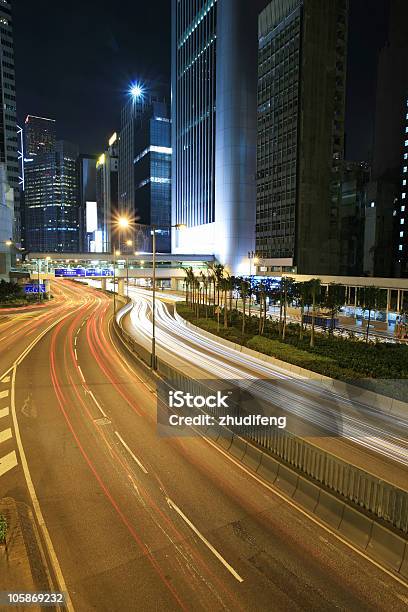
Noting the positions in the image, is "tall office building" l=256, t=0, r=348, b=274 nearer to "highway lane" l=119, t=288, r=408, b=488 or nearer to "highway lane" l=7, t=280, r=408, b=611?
"highway lane" l=119, t=288, r=408, b=488

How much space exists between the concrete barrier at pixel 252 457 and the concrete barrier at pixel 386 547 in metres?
4.67

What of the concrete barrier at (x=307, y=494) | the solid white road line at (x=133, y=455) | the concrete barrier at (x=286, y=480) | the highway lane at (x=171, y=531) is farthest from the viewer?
the solid white road line at (x=133, y=455)

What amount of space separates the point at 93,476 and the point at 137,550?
4.19 m

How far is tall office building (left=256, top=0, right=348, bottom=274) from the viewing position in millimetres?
90188

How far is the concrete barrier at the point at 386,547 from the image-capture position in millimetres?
9828

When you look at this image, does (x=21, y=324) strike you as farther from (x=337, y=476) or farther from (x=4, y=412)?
(x=337, y=476)

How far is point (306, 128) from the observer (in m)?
90.7

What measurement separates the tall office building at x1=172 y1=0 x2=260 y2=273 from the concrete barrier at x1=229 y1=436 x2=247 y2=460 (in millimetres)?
93620

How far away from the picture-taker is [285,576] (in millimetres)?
9383

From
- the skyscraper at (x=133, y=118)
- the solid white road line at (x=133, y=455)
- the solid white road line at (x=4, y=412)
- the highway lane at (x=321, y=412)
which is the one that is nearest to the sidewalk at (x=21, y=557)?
the solid white road line at (x=133, y=455)

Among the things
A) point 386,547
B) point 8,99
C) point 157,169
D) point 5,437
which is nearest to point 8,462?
point 5,437

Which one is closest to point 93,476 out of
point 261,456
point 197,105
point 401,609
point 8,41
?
point 261,456

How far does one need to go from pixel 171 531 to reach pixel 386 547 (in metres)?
5.53

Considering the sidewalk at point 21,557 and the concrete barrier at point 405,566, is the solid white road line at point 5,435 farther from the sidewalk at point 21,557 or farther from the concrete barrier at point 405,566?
the concrete barrier at point 405,566
